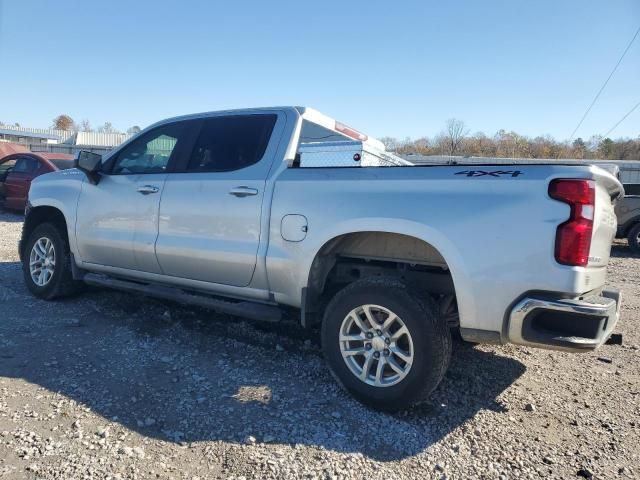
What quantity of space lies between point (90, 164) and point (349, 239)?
294 centimetres

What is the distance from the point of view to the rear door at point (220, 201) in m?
3.84

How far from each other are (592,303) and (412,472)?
1.38 meters

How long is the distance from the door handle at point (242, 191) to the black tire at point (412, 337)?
110 cm

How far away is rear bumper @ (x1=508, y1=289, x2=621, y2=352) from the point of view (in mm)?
2635

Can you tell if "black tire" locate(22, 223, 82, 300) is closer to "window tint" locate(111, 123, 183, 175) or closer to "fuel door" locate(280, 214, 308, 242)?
"window tint" locate(111, 123, 183, 175)

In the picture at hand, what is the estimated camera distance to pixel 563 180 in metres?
2.66

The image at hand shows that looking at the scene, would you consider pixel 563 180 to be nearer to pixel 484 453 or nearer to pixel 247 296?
pixel 484 453

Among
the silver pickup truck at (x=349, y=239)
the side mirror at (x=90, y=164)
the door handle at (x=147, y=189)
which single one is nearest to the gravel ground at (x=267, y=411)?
the silver pickup truck at (x=349, y=239)

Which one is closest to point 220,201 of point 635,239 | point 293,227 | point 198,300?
point 293,227

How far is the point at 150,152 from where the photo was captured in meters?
4.79

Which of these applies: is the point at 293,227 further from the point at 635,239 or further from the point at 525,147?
the point at 525,147

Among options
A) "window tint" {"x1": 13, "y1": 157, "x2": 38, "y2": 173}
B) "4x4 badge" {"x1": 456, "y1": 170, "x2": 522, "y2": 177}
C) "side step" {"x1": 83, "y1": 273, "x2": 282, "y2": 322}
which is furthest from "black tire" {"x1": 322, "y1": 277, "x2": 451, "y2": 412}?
"window tint" {"x1": 13, "y1": 157, "x2": 38, "y2": 173}

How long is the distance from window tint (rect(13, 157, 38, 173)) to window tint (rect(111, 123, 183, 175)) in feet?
28.5

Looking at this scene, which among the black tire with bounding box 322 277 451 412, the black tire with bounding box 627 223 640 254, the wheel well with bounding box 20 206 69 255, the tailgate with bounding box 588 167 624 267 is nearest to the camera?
the tailgate with bounding box 588 167 624 267
